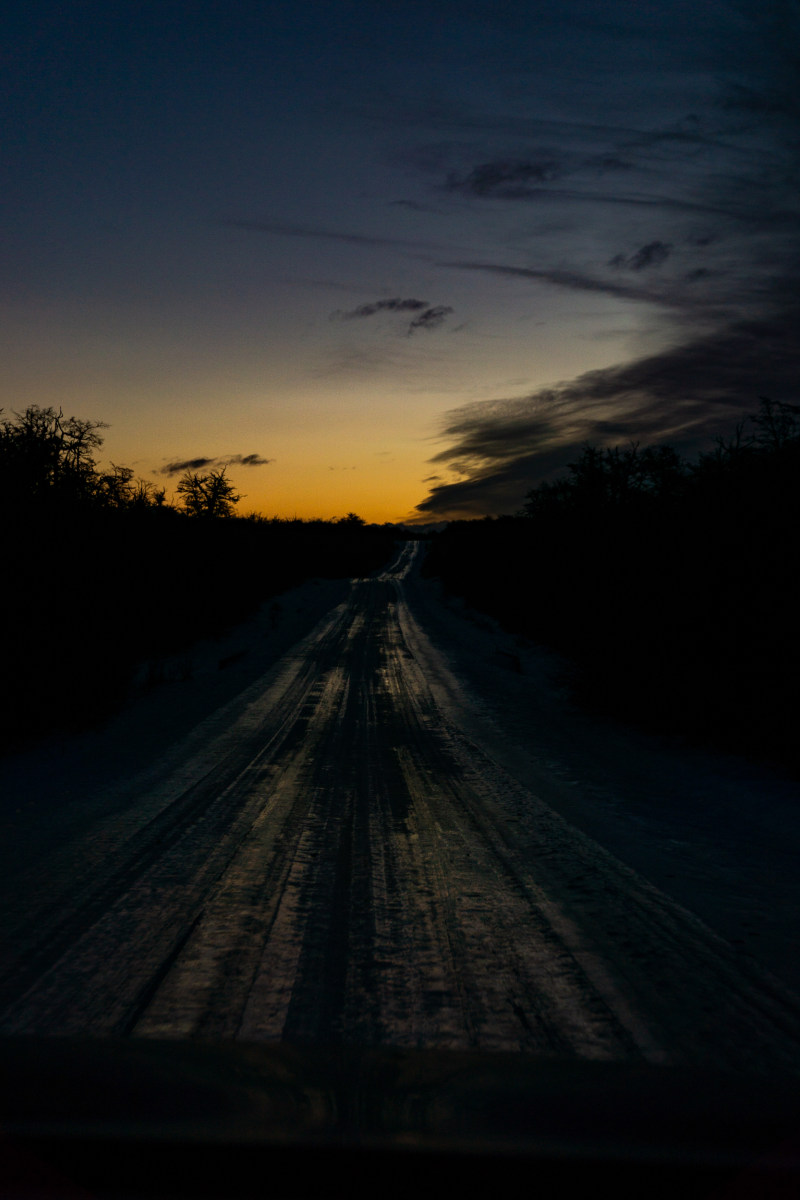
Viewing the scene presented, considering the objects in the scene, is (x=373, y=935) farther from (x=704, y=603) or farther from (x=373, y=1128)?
(x=704, y=603)

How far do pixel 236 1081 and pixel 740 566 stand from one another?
7.05 m

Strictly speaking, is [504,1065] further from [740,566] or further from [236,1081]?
[740,566]

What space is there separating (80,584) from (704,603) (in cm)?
793

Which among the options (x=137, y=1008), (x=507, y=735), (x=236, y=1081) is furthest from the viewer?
(x=507, y=735)

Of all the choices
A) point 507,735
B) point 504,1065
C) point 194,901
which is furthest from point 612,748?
point 504,1065

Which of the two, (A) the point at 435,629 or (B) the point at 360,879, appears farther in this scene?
(A) the point at 435,629

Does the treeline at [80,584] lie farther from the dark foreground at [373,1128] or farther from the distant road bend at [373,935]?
the dark foreground at [373,1128]

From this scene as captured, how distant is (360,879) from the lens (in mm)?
4023

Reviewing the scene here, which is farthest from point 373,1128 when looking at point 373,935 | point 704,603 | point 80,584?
point 80,584

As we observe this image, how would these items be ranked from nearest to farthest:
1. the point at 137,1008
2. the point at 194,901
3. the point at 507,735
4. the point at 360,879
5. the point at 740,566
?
the point at 137,1008, the point at 194,901, the point at 360,879, the point at 740,566, the point at 507,735

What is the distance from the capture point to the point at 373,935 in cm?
336

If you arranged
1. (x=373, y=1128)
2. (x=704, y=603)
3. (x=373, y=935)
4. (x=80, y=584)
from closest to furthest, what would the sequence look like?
1. (x=373, y=1128)
2. (x=373, y=935)
3. (x=704, y=603)
4. (x=80, y=584)

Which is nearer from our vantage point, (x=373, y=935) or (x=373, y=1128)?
(x=373, y=1128)

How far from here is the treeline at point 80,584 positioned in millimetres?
8188
